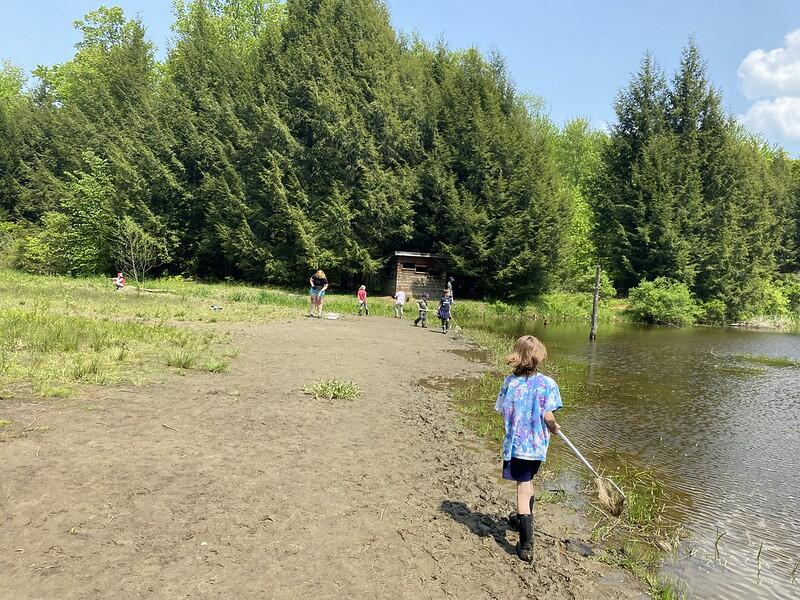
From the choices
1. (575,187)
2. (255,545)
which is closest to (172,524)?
(255,545)

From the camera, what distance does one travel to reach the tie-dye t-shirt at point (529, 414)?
4.85 meters

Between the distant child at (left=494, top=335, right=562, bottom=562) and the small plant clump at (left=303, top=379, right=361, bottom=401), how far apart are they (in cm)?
497

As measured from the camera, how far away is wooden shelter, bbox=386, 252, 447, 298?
3772 cm

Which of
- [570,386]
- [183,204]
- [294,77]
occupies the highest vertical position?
[294,77]

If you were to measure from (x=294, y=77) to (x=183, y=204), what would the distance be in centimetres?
1355

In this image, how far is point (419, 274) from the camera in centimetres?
3812

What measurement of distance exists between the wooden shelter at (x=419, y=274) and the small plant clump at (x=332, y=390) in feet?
90.9

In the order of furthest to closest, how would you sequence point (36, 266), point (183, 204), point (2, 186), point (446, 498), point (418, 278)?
point (2, 186)
point (36, 266)
point (183, 204)
point (418, 278)
point (446, 498)

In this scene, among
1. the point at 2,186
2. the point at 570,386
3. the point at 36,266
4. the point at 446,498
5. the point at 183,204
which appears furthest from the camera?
the point at 2,186

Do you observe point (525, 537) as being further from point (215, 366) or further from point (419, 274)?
point (419, 274)

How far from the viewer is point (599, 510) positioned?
603cm

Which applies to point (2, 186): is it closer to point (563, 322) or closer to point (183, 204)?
point (183, 204)

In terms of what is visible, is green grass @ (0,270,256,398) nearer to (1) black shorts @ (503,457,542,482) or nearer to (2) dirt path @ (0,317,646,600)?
(2) dirt path @ (0,317,646,600)

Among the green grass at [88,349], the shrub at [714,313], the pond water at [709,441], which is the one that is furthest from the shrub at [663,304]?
the green grass at [88,349]
